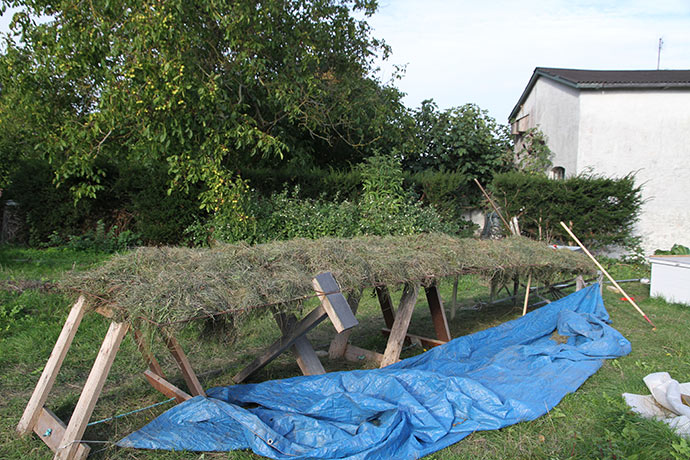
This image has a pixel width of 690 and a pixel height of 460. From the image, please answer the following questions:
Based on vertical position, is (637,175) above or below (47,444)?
above

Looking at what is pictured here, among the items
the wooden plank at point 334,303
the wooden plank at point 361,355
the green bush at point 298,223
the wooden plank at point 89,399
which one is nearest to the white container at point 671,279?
the green bush at point 298,223

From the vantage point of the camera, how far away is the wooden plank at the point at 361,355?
17.3 feet

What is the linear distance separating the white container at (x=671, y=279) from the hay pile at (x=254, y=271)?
4.21 meters

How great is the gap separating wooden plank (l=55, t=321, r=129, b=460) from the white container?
872 cm

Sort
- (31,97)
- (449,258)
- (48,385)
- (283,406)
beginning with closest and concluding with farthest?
(48,385) → (283,406) → (449,258) → (31,97)

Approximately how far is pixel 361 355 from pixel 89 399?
2976 mm

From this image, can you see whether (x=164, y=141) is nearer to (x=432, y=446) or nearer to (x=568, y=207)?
(x=432, y=446)

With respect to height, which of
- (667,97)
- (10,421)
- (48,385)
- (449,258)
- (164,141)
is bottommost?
(10,421)

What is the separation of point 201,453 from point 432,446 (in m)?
1.56

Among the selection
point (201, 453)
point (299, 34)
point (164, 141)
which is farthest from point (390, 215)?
point (201, 453)

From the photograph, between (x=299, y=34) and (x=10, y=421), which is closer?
(x=10, y=421)

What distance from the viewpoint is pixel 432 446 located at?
11.0ft

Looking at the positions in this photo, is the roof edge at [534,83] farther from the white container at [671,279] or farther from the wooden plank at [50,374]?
the wooden plank at [50,374]

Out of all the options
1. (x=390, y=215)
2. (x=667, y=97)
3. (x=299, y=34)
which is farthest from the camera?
(x=667, y=97)
